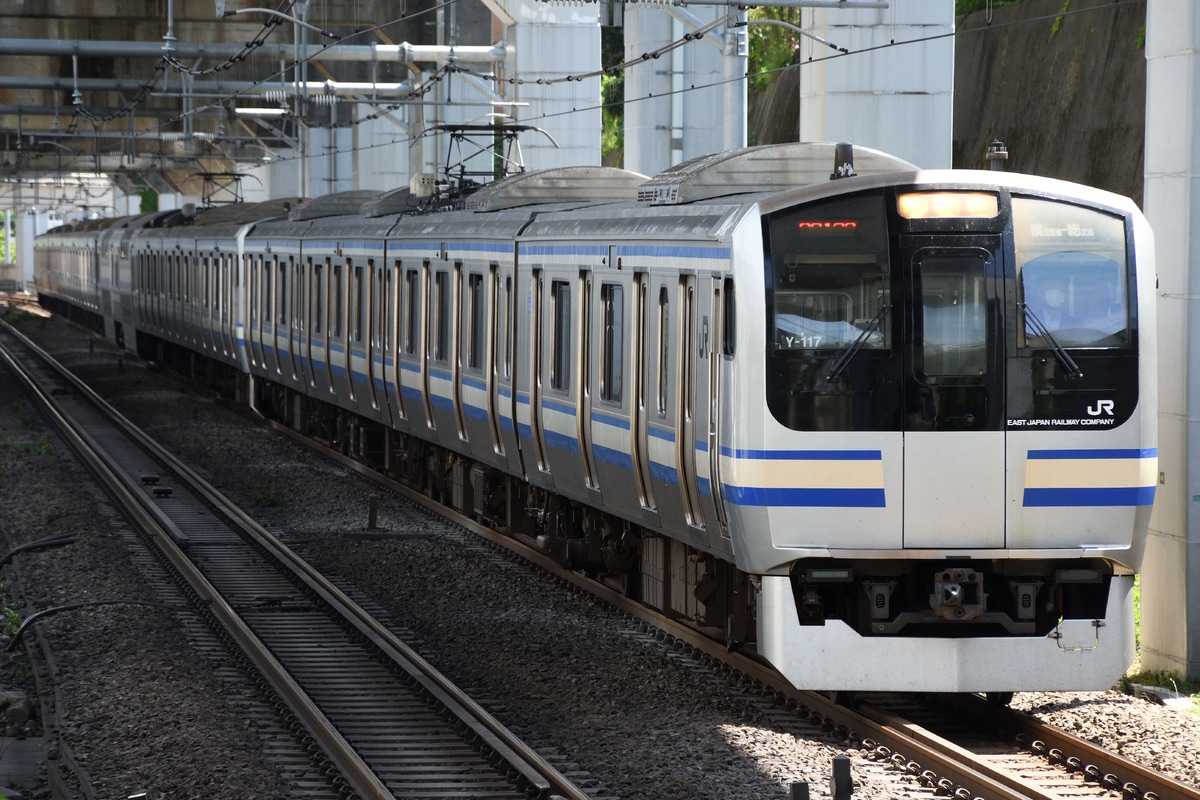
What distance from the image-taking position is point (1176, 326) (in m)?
10.2

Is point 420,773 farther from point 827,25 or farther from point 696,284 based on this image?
point 827,25

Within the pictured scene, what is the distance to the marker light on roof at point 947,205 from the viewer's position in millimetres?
8969

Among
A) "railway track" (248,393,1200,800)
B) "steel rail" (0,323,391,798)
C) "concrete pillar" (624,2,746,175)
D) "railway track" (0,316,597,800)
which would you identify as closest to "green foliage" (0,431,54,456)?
"steel rail" (0,323,391,798)

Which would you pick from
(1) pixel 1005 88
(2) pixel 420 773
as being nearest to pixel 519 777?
(2) pixel 420 773

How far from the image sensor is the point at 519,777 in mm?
8422

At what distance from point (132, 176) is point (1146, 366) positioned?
64293 millimetres

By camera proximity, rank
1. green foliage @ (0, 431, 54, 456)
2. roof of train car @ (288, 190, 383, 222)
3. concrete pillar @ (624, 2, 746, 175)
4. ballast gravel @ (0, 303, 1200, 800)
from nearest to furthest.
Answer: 1. ballast gravel @ (0, 303, 1200, 800)
2. green foliage @ (0, 431, 54, 456)
3. roof of train car @ (288, 190, 383, 222)
4. concrete pillar @ (624, 2, 746, 175)

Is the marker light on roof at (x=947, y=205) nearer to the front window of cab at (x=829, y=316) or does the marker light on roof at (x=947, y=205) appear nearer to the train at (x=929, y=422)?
the train at (x=929, y=422)

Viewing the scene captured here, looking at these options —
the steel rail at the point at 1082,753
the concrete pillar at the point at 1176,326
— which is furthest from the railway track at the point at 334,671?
the concrete pillar at the point at 1176,326

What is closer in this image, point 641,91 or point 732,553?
point 732,553

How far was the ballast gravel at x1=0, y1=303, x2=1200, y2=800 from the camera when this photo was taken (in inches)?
335

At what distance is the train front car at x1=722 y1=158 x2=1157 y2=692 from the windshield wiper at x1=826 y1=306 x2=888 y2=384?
0.4 inches

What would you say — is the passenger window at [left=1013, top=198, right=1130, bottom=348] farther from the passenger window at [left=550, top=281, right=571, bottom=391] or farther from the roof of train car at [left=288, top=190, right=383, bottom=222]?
the roof of train car at [left=288, top=190, right=383, bottom=222]

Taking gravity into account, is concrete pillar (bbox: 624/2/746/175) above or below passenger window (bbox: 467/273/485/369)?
above
